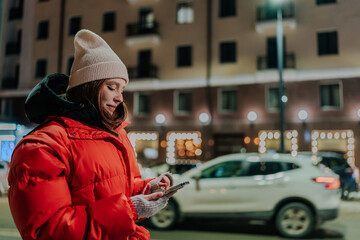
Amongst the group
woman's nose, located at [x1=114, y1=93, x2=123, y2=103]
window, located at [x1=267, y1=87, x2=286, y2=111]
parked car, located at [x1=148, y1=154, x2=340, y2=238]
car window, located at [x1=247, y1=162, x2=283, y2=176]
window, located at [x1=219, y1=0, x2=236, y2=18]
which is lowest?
parked car, located at [x1=148, y1=154, x2=340, y2=238]

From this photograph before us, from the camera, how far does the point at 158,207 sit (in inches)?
70.6

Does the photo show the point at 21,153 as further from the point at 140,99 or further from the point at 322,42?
the point at 140,99

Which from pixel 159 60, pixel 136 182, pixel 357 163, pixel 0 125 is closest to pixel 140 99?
pixel 159 60

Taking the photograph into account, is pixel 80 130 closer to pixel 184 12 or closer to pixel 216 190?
pixel 216 190

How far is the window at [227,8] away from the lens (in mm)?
23027

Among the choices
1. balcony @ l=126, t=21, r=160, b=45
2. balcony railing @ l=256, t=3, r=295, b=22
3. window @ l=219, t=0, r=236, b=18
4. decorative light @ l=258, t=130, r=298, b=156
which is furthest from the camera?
balcony @ l=126, t=21, r=160, b=45

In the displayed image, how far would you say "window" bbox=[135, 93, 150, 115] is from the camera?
81.4ft

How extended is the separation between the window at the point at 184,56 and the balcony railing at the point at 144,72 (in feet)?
5.54

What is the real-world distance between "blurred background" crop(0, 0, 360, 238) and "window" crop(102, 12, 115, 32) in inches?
2.9

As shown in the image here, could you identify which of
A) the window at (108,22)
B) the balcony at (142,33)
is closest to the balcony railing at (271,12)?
the balcony at (142,33)

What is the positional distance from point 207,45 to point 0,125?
1453 centimetres

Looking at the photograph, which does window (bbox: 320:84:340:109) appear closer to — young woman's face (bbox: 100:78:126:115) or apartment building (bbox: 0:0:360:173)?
apartment building (bbox: 0:0:360:173)

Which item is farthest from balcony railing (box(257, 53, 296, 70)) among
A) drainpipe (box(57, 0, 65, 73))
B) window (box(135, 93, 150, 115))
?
drainpipe (box(57, 0, 65, 73))

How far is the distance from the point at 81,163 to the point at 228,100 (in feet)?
70.1
